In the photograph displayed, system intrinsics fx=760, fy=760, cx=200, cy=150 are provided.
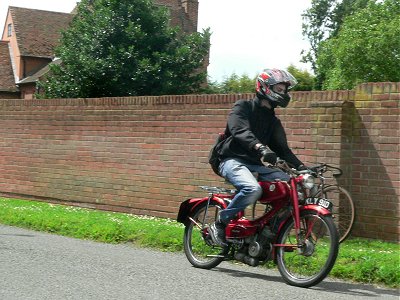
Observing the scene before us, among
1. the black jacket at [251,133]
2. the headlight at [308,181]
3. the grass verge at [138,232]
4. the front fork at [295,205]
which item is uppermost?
the black jacket at [251,133]

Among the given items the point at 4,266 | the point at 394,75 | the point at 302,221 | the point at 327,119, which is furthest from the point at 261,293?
the point at 394,75

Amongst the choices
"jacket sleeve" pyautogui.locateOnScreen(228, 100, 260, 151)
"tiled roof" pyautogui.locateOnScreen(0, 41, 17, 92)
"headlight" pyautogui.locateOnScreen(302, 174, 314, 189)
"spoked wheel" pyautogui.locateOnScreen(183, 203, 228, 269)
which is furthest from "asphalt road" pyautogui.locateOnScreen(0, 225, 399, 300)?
"tiled roof" pyautogui.locateOnScreen(0, 41, 17, 92)

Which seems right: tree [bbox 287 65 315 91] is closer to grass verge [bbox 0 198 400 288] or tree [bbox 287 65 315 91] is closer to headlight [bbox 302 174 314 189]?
grass verge [bbox 0 198 400 288]

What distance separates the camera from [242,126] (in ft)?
24.6

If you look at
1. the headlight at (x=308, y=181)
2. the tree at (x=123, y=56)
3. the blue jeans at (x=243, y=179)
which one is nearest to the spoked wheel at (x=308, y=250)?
the headlight at (x=308, y=181)

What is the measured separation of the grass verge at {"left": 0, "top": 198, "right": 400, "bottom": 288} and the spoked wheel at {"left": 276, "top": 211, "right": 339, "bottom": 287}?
648 mm

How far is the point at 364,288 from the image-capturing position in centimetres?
716

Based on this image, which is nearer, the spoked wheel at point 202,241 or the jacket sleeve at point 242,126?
the jacket sleeve at point 242,126

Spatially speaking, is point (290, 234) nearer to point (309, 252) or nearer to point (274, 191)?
point (309, 252)

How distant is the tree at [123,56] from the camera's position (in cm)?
2166

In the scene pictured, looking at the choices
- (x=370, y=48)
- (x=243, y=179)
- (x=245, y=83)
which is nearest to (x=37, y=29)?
(x=245, y=83)

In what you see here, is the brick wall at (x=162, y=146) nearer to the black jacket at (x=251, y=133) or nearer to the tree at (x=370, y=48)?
the black jacket at (x=251, y=133)

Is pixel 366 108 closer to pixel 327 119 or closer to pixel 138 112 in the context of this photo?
pixel 327 119

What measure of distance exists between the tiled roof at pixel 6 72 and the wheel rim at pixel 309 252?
41.7 meters
